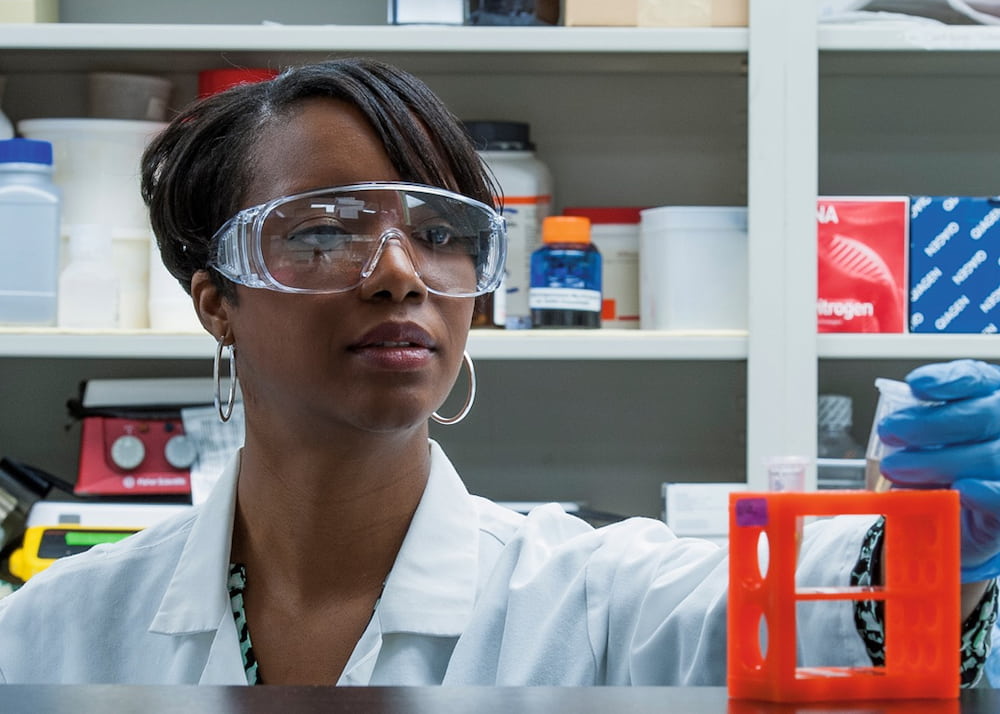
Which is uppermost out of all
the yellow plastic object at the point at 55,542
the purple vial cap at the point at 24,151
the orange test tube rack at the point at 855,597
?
the purple vial cap at the point at 24,151

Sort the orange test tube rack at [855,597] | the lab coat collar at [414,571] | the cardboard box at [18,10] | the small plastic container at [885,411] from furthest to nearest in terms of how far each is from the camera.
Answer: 1. the cardboard box at [18,10]
2. the lab coat collar at [414,571]
3. the small plastic container at [885,411]
4. the orange test tube rack at [855,597]

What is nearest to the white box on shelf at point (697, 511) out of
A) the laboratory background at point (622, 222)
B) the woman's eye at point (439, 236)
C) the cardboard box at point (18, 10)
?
the laboratory background at point (622, 222)

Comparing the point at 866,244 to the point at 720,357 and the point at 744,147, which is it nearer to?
the point at 720,357

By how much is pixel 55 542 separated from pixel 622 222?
0.96 m

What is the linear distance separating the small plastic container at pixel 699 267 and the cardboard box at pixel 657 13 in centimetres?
27

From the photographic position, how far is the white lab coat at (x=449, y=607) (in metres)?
0.97

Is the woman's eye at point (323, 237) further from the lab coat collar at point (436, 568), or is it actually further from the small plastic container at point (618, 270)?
the small plastic container at point (618, 270)

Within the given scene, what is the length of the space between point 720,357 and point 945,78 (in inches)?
29.6

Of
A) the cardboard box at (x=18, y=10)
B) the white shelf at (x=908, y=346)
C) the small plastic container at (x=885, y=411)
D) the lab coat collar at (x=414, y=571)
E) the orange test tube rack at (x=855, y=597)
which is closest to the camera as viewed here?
the orange test tube rack at (x=855, y=597)

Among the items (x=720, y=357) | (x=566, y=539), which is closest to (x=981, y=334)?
(x=720, y=357)

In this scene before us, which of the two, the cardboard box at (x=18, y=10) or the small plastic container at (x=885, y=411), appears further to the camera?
the cardboard box at (x=18, y=10)

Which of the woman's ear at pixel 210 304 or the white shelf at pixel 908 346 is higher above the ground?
the woman's ear at pixel 210 304

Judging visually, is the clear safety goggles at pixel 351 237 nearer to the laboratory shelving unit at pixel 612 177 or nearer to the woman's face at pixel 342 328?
the woman's face at pixel 342 328

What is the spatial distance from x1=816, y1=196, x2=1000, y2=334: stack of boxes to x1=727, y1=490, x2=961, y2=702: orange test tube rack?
1295 millimetres
